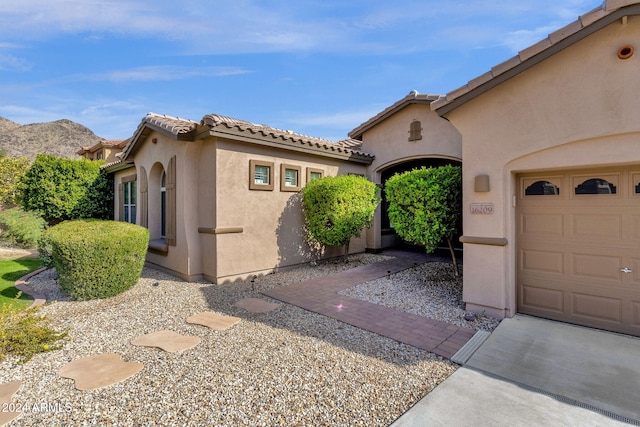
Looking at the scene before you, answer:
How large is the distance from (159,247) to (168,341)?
600 centimetres

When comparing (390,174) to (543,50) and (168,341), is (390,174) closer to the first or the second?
(543,50)

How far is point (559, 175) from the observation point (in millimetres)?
5664

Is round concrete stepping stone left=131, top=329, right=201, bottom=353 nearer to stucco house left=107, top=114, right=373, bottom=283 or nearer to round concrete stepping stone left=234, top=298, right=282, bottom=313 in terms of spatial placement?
round concrete stepping stone left=234, top=298, right=282, bottom=313

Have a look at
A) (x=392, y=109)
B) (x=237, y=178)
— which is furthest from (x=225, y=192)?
(x=392, y=109)

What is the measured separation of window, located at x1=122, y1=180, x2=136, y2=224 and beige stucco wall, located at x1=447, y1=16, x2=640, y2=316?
13342mm

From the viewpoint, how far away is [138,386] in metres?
3.68

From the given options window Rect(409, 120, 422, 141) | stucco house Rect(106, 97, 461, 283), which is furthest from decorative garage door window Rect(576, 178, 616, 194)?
window Rect(409, 120, 422, 141)

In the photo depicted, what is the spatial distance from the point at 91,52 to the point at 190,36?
591 centimetres

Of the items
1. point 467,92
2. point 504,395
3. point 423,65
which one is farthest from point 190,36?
point 504,395

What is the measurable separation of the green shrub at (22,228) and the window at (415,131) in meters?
19.0

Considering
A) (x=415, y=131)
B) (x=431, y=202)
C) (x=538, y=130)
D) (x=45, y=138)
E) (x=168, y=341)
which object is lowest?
(x=168, y=341)

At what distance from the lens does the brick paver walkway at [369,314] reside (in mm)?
5078

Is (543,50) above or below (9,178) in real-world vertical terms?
above

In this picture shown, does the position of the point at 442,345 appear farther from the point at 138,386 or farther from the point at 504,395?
the point at 138,386
